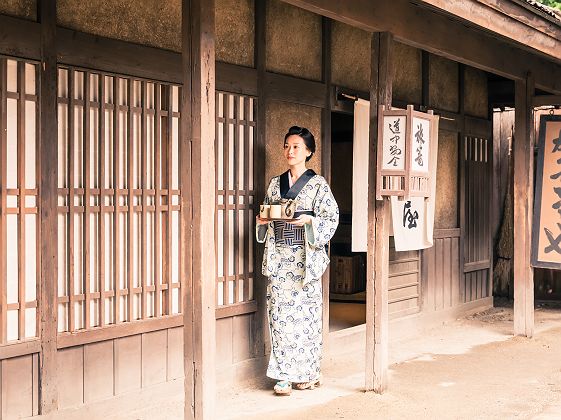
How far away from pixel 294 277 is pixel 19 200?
254 centimetres

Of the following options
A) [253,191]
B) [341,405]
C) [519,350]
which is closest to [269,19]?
[253,191]

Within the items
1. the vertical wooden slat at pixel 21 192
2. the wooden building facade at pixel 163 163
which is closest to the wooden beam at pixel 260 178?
the wooden building facade at pixel 163 163

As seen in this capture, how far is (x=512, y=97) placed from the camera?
11.8 meters

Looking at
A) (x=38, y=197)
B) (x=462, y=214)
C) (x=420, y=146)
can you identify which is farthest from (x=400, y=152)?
(x=462, y=214)

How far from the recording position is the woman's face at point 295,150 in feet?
22.3

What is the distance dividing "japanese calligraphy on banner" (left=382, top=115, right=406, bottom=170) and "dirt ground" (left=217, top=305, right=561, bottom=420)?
192 cm

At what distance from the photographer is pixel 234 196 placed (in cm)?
698

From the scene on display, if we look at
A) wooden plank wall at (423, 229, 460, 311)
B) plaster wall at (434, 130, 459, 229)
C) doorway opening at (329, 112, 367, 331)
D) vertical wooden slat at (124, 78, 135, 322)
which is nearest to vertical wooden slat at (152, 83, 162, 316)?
vertical wooden slat at (124, 78, 135, 322)

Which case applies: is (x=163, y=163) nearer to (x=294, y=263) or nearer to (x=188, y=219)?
(x=294, y=263)

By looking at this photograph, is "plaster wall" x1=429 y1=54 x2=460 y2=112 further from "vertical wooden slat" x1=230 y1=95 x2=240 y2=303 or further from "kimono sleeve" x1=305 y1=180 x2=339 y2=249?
"vertical wooden slat" x1=230 y1=95 x2=240 y2=303

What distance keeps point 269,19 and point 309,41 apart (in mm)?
704

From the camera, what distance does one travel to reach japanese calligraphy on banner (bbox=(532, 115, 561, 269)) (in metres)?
9.24

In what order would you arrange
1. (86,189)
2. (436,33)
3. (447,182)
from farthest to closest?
(447,182) < (436,33) < (86,189)

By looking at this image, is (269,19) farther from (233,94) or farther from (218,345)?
(218,345)
